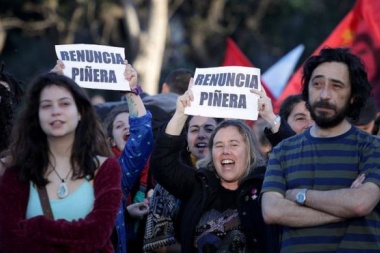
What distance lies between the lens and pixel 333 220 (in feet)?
22.9

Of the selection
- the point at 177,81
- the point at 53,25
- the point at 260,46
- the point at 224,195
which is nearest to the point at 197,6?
the point at 260,46

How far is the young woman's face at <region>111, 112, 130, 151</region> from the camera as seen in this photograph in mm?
9547

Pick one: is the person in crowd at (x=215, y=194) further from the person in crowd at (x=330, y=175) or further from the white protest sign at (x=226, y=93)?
the person in crowd at (x=330, y=175)

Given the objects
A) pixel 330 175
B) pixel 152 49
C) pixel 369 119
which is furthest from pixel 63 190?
pixel 152 49

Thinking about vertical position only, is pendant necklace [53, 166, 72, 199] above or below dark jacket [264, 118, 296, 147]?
below

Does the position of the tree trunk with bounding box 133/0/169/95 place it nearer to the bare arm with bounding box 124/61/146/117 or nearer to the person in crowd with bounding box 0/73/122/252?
the bare arm with bounding box 124/61/146/117

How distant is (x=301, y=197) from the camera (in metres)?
7.03

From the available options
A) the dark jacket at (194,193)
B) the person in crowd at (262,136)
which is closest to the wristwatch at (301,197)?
the dark jacket at (194,193)

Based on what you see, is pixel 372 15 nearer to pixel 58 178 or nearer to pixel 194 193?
pixel 194 193

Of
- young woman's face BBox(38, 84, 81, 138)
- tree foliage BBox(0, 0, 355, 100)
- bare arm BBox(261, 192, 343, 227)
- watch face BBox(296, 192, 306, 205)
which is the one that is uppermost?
tree foliage BBox(0, 0, 355, 100)

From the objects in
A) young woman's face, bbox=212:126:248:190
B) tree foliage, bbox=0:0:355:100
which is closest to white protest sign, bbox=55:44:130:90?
young woman's face, bbox=212:126:248:190

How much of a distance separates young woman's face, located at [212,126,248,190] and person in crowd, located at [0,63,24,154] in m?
1.41

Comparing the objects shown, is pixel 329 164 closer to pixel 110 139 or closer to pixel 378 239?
pixel 378 239

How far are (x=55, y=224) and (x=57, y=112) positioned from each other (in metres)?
0.69
